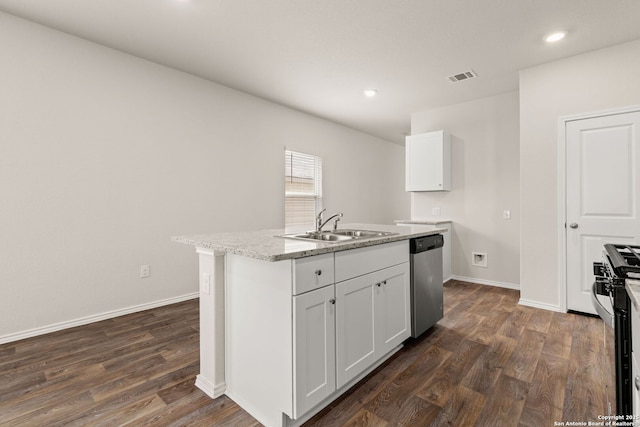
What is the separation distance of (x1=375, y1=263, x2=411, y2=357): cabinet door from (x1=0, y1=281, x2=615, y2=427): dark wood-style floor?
170mm

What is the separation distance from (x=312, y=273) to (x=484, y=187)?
384cm

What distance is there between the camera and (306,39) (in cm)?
293

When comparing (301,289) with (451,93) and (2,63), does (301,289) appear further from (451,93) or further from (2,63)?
(451,93)

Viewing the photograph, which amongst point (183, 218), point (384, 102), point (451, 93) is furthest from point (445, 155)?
point (183, 218)

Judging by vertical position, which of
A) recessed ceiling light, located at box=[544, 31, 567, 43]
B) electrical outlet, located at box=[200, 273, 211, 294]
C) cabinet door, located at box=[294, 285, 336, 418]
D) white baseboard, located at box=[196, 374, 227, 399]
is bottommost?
white baseboard, located at box=[196, 374, 227, 399]

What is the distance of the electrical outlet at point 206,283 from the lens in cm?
184

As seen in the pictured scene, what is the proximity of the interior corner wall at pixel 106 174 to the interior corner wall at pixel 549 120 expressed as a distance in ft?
11.0

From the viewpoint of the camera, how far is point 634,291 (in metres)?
0.82

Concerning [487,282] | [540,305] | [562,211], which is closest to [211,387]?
[540,305]

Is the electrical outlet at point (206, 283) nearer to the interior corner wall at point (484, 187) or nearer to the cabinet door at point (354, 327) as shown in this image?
the cabinet door at point (354, 327)

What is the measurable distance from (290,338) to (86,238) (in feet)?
8.55

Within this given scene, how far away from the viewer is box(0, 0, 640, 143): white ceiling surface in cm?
246

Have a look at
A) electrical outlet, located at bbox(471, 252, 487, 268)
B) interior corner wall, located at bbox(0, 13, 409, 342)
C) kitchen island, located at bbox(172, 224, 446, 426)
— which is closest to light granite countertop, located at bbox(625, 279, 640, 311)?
kitchen island, located at bbox(172, 224, 446, 426)

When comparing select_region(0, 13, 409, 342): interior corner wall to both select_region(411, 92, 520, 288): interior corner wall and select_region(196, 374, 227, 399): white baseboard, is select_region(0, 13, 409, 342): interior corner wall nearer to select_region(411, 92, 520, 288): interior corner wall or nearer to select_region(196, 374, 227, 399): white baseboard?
select_region(196, 374, 227, 399): white baseboard
